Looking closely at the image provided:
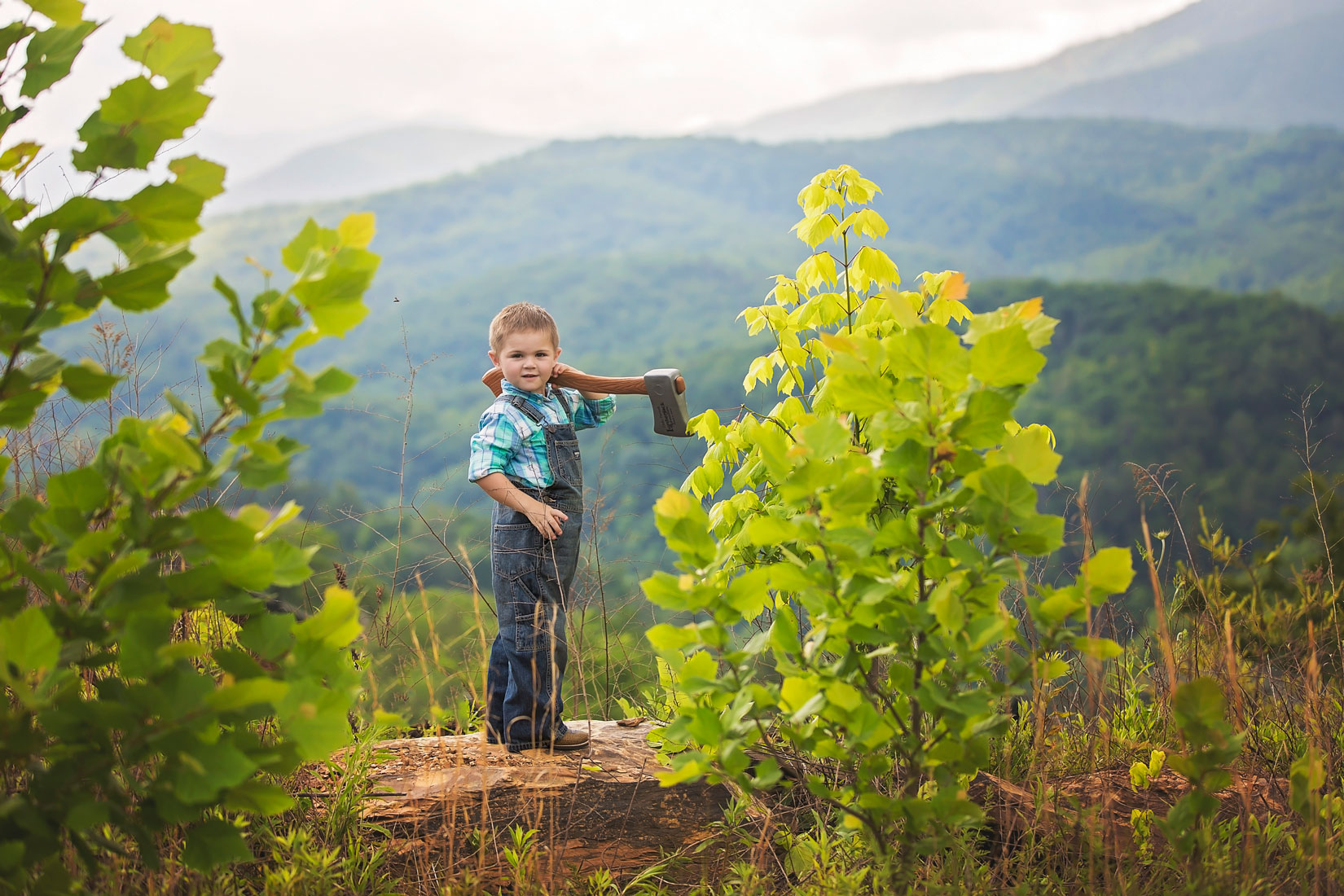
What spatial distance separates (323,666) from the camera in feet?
4.26

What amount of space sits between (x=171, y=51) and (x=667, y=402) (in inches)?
69.0

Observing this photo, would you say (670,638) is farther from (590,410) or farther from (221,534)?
(590,410)

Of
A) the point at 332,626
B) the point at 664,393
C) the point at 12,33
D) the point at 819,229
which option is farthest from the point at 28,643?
the point at 819,229

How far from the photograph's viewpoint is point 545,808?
2475mm

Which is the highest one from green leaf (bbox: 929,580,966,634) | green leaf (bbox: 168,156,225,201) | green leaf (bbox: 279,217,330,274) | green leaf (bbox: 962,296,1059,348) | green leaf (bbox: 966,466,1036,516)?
green leaf (bbox: 168,156,225,201)

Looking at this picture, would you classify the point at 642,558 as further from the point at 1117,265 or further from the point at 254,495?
the point at 1117,265

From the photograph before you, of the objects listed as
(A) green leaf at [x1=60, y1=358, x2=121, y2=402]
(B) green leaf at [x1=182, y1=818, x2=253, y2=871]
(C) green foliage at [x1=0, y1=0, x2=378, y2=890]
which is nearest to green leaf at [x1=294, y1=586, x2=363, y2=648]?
(C) green foliage at [x1=0, y1=0, x2=378, y2=890]

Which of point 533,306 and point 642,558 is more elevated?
point 533,306

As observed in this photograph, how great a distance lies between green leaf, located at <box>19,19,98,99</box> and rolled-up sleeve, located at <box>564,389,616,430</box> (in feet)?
6.36

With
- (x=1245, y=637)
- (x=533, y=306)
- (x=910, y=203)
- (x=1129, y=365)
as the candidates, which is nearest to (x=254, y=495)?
(x=533, y=306)

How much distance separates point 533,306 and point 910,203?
95.1m

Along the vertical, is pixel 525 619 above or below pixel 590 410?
below

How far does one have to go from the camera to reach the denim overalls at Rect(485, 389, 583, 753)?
2.78m

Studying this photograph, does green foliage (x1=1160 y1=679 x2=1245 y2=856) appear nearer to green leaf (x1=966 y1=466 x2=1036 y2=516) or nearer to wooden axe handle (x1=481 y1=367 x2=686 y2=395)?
green leaf (x1=966 y1=466 x2=1036 y2=516)
